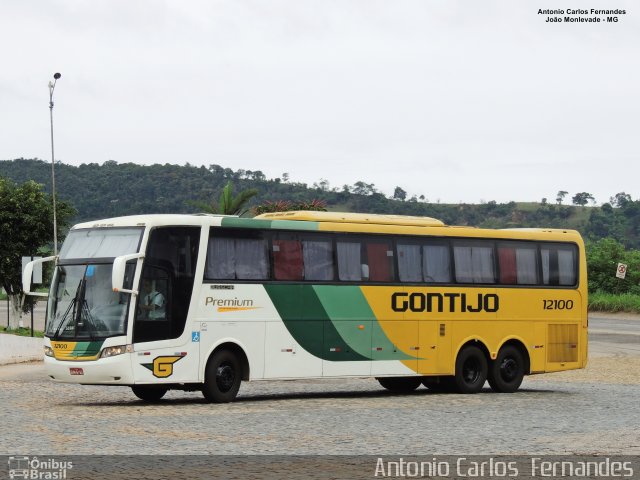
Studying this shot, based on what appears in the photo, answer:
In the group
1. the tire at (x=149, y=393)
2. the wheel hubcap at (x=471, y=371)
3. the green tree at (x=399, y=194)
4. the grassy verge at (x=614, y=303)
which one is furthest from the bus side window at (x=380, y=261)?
the green tree at (x=399, y=194)

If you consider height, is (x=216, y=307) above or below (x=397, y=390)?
above

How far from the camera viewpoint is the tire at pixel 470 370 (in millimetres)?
26375

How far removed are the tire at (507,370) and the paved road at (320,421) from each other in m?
0.50

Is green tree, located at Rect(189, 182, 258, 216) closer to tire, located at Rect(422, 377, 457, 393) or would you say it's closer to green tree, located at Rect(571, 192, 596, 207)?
tire, located at Rect(422, 377, 457, 393)

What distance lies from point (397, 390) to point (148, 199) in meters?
115

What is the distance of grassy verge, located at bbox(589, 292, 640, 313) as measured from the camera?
7419 cm

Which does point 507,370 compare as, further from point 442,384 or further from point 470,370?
point 442,384

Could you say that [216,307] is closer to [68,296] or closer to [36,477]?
[68,296]

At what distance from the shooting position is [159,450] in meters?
14.5

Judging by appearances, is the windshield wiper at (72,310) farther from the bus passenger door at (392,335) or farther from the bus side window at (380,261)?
the bus side window at (380,261)

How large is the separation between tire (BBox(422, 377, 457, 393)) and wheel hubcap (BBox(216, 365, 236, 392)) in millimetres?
5679

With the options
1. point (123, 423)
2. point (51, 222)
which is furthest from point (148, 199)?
point (123, 423)

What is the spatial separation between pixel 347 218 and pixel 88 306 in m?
5.72

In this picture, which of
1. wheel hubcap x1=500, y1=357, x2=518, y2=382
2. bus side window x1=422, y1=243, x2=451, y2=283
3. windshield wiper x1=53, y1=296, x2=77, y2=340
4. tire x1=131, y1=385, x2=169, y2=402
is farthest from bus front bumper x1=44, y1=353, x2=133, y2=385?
wheel hubcap x1=500, y1=357, x2=518, y2=382
